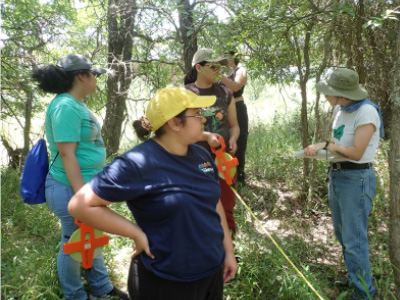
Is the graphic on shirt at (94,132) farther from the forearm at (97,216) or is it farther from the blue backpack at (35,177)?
the forearm at (97,216)

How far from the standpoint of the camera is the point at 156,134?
1.46 meters

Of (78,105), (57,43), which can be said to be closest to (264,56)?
(78,105)

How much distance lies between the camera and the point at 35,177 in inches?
84.7

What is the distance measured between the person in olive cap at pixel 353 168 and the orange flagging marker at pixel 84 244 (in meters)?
1.62

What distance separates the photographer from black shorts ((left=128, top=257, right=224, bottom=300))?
134 centimetres

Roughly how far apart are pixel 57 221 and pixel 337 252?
10.2 feet

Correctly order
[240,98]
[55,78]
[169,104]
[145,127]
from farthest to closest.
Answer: [240,98]
[55,78]
[145,127]
[169,104]

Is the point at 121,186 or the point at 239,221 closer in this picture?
the point at 121,186

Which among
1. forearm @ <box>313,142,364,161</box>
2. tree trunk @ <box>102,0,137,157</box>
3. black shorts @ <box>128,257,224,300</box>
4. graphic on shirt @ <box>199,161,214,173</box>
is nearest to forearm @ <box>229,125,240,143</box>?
forearm @ <box>313,142,364,161</box>

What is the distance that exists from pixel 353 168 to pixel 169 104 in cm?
159

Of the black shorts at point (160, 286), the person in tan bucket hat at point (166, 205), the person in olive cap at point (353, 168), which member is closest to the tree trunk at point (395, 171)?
the person in olive cap at point (353, 168)

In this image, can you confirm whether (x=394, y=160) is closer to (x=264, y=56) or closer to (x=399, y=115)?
(x=399, y=115)

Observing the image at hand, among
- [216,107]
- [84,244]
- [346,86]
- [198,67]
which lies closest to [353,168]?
[346,86]

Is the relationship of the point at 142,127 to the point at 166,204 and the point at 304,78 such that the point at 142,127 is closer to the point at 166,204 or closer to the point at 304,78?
the point at 166,204
